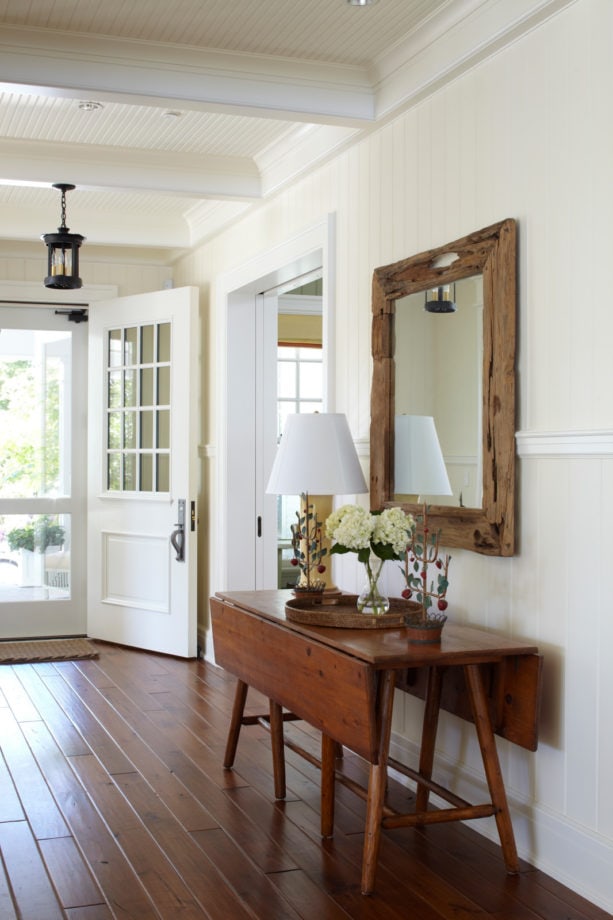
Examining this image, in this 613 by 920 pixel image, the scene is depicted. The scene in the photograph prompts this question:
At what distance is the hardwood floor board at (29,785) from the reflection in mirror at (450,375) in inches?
60.1

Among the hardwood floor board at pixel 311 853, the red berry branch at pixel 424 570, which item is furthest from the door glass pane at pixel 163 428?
the hardwood floor board at pixel 311 853

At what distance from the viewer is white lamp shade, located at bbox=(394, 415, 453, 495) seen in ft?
10.9

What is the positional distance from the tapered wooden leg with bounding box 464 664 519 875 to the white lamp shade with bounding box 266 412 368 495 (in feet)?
2.78

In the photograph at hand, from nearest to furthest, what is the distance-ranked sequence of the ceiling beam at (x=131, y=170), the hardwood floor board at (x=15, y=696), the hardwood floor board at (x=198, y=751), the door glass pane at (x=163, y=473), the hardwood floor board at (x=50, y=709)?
the hardwood floor board at (x=198, y=751) → the hardwood floor board at (x=50, y=709) → the hardwood floor board at (x=15, y=696) → the ceiling beam at (x=131, y=170) → the door glass pane at (x=163, y=473)

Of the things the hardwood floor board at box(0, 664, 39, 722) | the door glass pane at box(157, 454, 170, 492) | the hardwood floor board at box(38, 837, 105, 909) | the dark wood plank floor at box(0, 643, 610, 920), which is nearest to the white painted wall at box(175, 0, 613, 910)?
the dark wood plank floor at box(0, 643, 610, 920)

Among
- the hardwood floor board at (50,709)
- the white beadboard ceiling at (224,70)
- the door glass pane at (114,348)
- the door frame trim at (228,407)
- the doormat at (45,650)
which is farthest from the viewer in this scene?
the door glass pane at (114,348)

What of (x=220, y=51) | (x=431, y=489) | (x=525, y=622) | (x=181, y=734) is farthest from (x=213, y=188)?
(x=525, y=622)

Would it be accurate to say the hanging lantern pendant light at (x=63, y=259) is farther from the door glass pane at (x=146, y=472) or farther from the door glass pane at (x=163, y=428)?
the door glass pane at (x=146, y=472)

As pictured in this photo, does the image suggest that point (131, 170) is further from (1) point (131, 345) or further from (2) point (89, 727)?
(2) point (89, 727)

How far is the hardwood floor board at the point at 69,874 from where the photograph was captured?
102 inches

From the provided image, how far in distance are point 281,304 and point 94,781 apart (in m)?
4.34

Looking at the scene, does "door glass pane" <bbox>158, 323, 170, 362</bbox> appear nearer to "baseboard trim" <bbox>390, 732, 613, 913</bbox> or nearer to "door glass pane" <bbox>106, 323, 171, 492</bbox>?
"door glass pane" <bbox>106, 323, 171, 492</bbox>

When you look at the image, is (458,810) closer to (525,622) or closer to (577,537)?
(525,622)

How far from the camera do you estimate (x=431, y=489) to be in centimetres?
336
